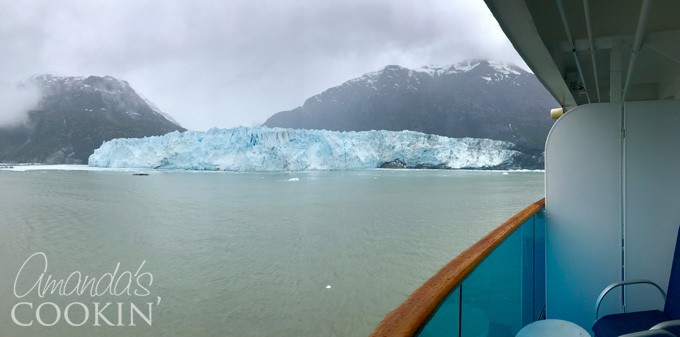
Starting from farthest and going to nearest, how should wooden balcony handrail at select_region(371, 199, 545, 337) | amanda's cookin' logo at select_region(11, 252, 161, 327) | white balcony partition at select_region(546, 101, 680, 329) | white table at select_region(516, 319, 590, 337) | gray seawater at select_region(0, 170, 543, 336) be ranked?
amanda's cookin' logo at select_region(11, 252, 161, 327)
gray seawater at select_region(0, 170, 543, 336)
white balcony partition at select_region(546, 101, 680, 329)
white table at select_region(516, 319, 590, 337)
wooden balcony handrail at select_region(371, 199, 545, 337)

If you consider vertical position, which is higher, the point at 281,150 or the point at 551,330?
the point at 281,150

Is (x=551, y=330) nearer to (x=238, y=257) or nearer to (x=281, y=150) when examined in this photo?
(x=238, y=257)

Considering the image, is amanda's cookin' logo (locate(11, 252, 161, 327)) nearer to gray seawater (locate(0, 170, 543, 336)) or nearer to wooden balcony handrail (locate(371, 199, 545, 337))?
gray seawater (locate(0, 170, 543, 336))

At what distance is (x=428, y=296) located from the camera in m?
0.87

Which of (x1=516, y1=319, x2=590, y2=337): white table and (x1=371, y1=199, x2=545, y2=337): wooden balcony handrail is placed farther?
(x1=516, y1=319, x2=590, y2=337): white table

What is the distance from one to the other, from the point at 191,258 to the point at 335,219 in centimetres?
608

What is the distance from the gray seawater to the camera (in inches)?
232

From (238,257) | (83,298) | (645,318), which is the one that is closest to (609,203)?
(645,318)

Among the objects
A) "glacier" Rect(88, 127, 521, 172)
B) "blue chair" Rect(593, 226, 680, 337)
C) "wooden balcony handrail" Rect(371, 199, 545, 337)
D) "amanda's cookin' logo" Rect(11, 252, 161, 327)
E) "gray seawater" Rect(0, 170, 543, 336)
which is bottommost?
"amanda's cookin' logo" Rect(11, 252, 161, 327)

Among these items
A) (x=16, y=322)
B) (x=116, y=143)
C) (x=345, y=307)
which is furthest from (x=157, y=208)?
(x=116, y=143)

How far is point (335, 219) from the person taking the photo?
14758 millimetres

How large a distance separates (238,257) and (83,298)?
294 centimetres

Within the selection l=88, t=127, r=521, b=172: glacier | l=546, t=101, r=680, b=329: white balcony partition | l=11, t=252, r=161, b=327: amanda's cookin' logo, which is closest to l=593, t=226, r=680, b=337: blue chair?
l=546, t=101, r=680, b=329: white balcony partition

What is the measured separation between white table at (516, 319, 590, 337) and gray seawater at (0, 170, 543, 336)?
12.7ft
